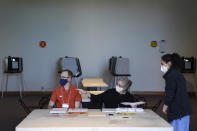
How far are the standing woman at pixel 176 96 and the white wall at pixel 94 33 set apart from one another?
5.82m

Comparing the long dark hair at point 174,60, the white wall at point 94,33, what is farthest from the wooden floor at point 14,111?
the long dark hair at point 174,60

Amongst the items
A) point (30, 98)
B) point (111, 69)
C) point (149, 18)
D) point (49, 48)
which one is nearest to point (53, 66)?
point (49, 48)

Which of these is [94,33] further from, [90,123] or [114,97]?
[90,123]

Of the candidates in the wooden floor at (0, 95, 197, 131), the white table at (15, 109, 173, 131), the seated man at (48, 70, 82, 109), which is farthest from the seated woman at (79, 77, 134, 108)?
the wooden floor at (0, 95, 197, 131)

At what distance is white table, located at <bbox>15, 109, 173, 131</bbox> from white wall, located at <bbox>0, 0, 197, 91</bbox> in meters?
5.89

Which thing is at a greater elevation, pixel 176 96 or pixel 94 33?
pixel 94 33

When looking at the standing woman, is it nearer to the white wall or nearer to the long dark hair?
the long dark hair

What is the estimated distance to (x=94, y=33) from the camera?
8.81 m

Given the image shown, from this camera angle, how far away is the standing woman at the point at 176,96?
9.87 ft

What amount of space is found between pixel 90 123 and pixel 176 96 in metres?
1.06

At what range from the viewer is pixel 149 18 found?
888 centimetres

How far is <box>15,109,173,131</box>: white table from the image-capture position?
2420 mm

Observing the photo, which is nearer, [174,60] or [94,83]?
[174,60]

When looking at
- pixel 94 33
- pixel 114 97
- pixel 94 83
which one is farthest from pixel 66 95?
pixel 94 33
